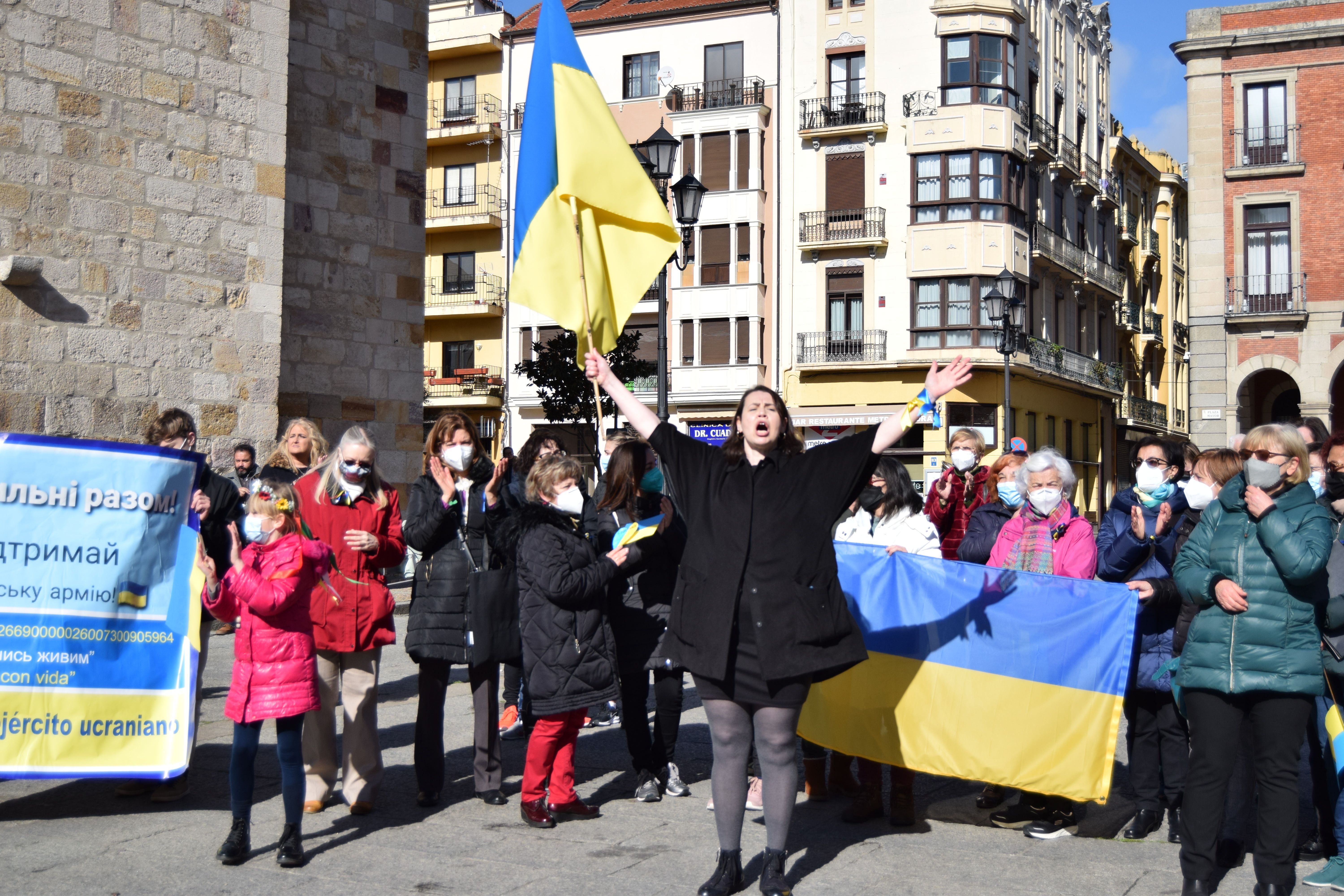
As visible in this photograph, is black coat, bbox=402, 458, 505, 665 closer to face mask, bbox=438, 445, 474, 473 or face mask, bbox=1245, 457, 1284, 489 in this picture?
face mask, bbox=438, 445, 474, 473

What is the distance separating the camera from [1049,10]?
43.1 metres

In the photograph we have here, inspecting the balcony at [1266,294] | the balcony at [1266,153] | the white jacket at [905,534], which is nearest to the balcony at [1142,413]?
the balcony at [1266,294]

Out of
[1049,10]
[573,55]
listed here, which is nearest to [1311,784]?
[573,55]

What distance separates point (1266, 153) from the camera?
29969 millimetres

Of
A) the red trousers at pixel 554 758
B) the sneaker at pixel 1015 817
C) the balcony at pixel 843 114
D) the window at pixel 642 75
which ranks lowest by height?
the sneaker at pixel 1015 817

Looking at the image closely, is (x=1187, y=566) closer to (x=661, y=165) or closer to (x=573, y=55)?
(x=573, y=55)

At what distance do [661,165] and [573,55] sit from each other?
21.9ft

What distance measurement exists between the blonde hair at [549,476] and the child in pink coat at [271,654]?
3.39 feet

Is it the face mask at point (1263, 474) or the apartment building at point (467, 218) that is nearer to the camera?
the face mask at point (1263, 474)

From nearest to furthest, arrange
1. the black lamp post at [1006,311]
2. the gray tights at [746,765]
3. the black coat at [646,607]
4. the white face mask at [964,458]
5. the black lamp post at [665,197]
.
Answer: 1. the gray tights at [746,765]
2. the black coat at [646,607]
3. the white face mask at [964,458]
4. the black lamp post at [665,197]
5. the black lamp post at [1006,311]

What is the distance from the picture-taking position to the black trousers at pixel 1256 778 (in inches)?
196

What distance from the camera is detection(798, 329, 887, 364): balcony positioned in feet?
126

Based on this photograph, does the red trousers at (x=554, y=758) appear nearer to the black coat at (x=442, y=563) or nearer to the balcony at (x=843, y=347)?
the black coat at (x=442, y=563)

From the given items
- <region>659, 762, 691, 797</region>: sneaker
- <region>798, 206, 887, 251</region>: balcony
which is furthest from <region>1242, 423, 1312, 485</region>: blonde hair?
<region>798, 206, 887, 251</region>: balcony
